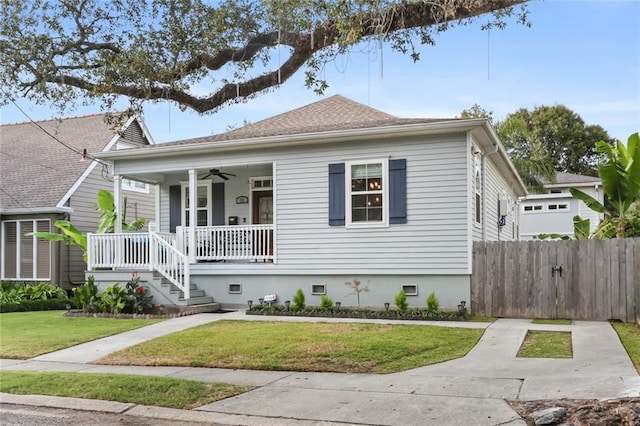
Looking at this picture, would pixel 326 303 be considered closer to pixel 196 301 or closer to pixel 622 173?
pixel 196 301

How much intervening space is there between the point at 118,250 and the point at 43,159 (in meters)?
8.64

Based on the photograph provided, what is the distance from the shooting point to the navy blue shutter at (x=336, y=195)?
1468 cm

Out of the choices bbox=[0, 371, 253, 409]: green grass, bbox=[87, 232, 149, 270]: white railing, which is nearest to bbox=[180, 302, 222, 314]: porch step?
bbox=[87, 232, 149, 270]: white railing

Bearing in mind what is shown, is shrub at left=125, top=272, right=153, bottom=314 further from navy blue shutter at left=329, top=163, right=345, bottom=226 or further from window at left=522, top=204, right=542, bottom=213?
window at left=522, top=204, right=542, bottom=213

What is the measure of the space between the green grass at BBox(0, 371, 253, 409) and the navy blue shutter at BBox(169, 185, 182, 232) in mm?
9884

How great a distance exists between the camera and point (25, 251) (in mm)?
20344

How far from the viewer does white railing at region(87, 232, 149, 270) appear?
15828 mm

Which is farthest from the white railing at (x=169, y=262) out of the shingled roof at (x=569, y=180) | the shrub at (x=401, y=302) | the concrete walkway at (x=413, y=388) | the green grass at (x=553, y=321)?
the shingled roof at (x=569, y=180)

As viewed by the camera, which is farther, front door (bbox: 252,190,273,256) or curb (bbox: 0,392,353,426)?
front door (bbox: 252,190,273,256)

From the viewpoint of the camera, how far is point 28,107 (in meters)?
9.40

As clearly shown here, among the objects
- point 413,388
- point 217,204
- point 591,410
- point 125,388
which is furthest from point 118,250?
point 591,410

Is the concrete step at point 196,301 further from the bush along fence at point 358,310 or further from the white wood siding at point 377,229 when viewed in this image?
the bush along fence at point 358,310

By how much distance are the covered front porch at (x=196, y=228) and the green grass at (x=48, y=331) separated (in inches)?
79.7

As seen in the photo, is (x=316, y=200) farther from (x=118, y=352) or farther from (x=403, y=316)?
(x=118, y=352)
